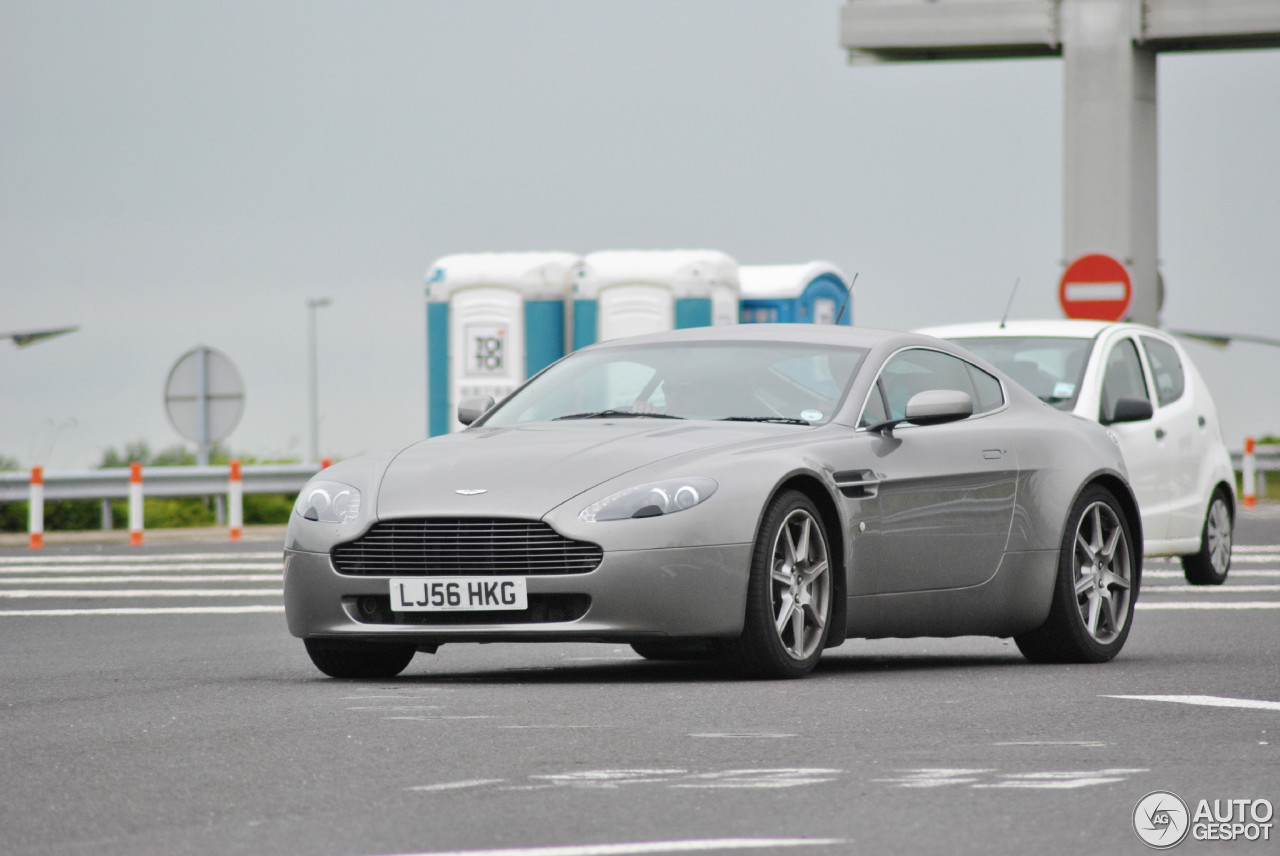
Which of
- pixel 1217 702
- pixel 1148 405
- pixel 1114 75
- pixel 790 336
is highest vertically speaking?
pixel 1114 75

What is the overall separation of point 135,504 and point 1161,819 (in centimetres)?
1974

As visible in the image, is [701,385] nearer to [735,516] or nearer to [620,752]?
[735,516]

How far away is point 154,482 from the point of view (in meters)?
25.3

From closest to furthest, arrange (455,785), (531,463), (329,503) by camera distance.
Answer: (455,785) → (531,463) → (329,503)

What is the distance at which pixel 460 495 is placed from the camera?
7949 mm

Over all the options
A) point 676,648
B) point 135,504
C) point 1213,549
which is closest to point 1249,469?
point 1213,549

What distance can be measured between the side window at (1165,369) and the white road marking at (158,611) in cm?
588

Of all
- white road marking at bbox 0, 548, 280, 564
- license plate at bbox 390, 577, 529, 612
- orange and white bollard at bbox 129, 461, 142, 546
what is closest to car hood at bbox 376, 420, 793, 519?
license plate at bbox 390, 577, 529, 612

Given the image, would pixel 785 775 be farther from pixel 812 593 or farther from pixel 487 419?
pixel 487 419

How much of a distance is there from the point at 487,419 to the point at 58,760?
145 inches

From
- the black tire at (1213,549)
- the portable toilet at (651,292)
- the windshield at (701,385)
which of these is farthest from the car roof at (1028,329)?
the portable toilet at (651,292)

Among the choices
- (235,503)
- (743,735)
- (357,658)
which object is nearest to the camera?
(743,735)

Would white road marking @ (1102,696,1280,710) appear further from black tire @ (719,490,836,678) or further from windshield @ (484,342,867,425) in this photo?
windshield @ (484,342,867,425)

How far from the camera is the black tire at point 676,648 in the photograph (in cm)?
796
